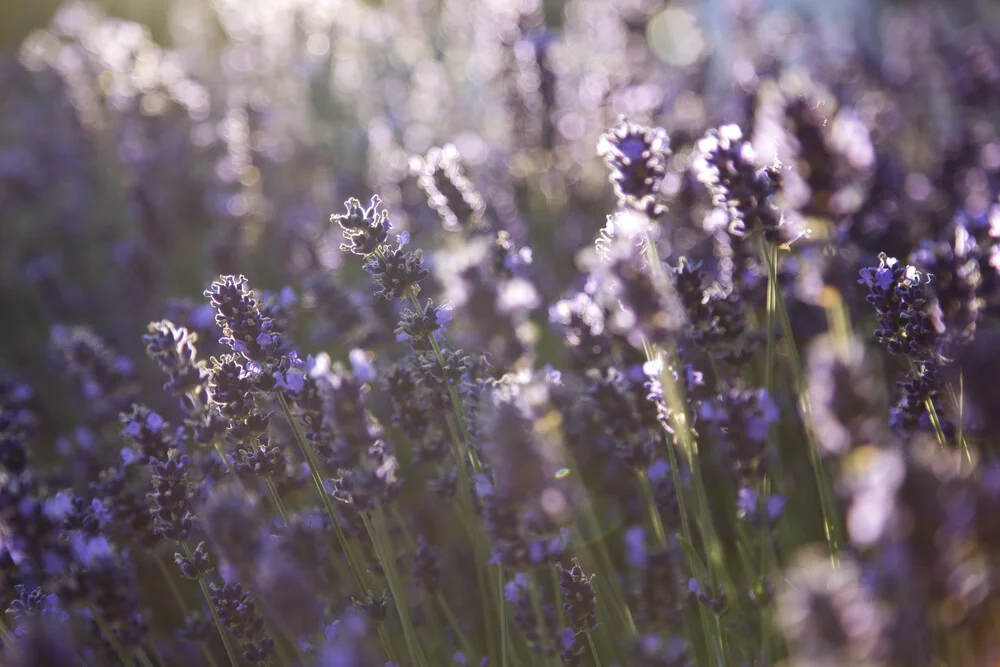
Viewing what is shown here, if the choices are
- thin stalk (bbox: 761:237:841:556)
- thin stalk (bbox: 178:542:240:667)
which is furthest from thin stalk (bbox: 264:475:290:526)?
thin stalk (bbox: 761:237:841:556)

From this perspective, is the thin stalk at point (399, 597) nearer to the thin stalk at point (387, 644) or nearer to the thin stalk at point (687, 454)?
the thin stalk at point (387, 644)

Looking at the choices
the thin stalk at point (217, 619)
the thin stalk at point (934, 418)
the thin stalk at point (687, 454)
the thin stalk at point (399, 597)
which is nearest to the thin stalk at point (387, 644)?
the thin stalk at point (399, 597)

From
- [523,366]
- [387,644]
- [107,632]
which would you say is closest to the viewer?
[107,632]

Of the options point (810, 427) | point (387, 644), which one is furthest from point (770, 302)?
point (387, 644)

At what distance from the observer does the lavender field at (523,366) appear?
1532 millimetres

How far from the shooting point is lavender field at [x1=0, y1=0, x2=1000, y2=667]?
1532 mm

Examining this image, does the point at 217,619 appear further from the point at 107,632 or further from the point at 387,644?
the point at 387,644

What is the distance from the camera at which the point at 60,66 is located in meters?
5.88

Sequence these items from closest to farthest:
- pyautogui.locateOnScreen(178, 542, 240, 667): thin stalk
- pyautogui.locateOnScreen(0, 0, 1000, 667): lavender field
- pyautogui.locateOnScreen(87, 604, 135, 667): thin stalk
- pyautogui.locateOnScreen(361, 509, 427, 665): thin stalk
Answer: pyautogui.locateOnScreen(0, 0, 1000, 667): lavender field → pyautogui.locateOnScreen(87, 604, 135, 667): thin stalk → pyautogui.locateOnScreen(361, 509, 427, 665): thin stalk → pyautogui.locateOnScreen(178, 542, 240, 667): thin stalk

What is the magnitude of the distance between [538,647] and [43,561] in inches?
47.4

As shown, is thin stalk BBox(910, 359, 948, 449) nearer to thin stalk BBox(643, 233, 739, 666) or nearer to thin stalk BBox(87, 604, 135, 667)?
thin stalk BBox(643, 233, 739, 666)

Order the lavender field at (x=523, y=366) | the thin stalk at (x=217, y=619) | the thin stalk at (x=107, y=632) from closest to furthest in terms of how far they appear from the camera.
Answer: the lavender field at (x=523, y=366) < the thin stalk at (x=107, y=632) < the thin stalk at (x=217, y=619)

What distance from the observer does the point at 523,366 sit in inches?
96.1

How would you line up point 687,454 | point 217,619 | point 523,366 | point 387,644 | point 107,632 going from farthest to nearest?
point 523,366 < point 387,644 < point 217,619 < point 687,454 < point 107,632
